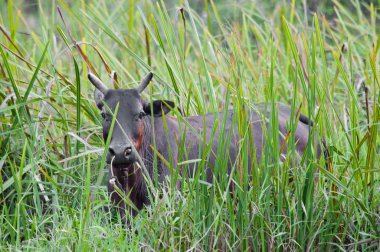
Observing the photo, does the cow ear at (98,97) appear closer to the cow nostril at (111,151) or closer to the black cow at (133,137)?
the black cow at (133,137)

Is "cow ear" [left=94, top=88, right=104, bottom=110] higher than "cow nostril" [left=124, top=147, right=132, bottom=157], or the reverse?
"cow ear" [left=94, top=88, right=104, bottom=110]

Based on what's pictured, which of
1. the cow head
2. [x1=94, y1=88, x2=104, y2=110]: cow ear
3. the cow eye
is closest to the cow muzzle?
the cow head

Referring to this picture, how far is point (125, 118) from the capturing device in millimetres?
5910

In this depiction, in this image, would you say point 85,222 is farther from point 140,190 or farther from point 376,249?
point 376,249

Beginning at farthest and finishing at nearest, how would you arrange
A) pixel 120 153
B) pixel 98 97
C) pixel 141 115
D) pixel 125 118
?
1. pixel 98 97
2. pixel 141 115
3. pixel 125 118
4. pixel 120 153

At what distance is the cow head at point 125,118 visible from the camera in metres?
5.69

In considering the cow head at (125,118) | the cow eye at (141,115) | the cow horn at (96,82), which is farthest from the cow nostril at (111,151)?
the cow horn at (96,82)

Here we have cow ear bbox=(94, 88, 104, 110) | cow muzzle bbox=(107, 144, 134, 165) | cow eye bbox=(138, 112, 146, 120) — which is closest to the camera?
cow muzzle bbox=(107, 144, 134, 165)

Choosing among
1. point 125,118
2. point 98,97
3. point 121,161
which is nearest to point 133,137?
point 125,118

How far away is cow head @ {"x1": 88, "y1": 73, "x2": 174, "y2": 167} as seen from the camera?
5688 mm

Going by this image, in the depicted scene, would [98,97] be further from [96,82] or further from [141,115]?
[141,115]

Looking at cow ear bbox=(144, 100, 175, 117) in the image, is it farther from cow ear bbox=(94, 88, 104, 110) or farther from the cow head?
cow ear bbox=(94, 88, 104, 110)

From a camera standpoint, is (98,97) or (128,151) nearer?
(128,151)

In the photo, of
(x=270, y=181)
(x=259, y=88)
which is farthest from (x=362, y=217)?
(x=259, y=88)
